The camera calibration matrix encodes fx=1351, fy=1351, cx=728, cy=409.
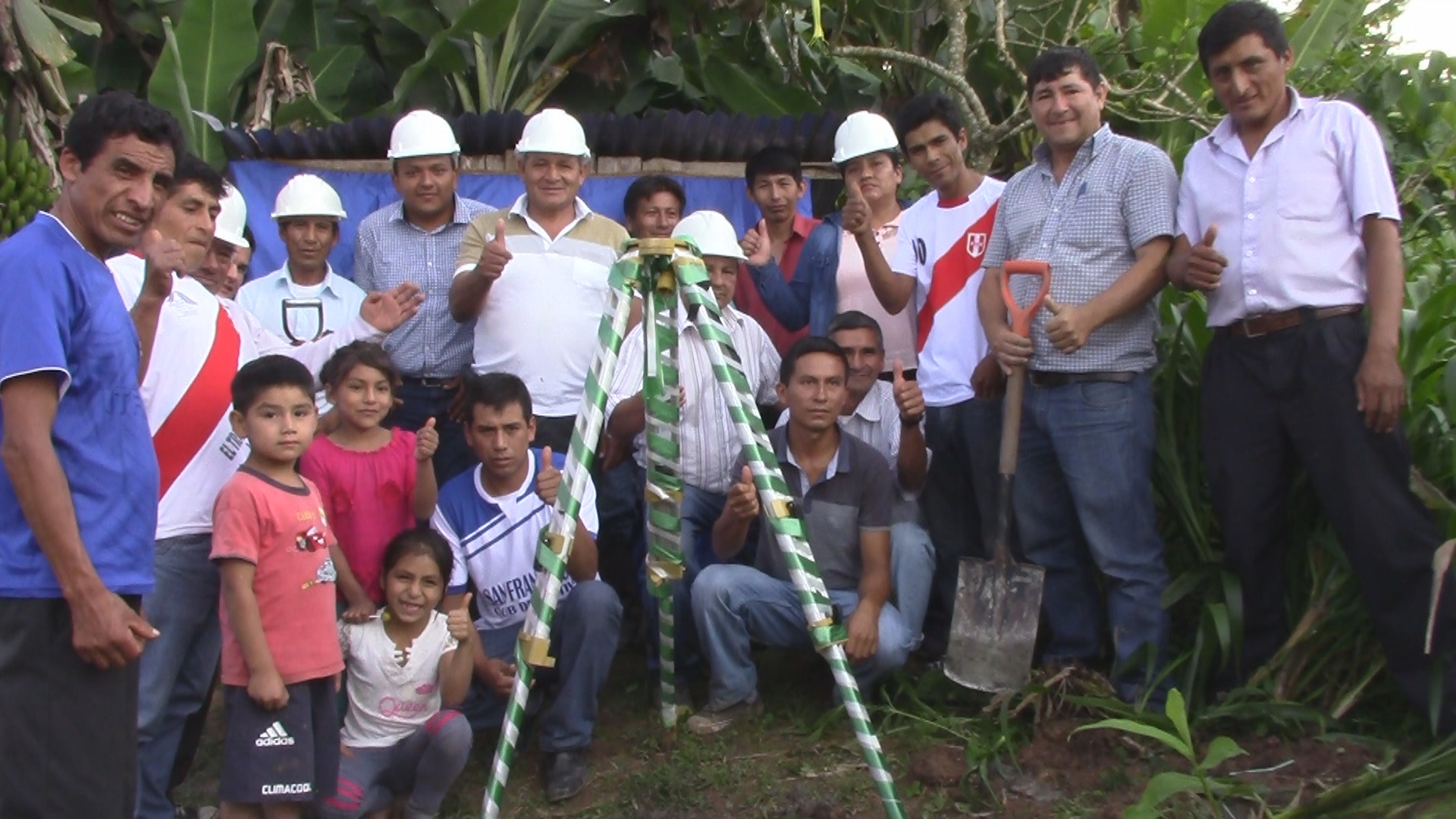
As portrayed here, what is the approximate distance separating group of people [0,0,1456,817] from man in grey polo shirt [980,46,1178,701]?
11 millimetres

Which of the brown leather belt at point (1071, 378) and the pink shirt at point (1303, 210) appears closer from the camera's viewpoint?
the pink shirt at point (1303, 210)

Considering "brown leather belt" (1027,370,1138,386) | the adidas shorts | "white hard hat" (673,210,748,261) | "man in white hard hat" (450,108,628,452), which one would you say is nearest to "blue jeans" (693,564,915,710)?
"man in white hard hat" (450,108,628,452)

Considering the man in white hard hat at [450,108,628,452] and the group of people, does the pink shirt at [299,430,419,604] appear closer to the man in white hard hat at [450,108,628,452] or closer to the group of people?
the group of people

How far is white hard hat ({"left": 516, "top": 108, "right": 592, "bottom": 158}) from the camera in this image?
5.18 meters

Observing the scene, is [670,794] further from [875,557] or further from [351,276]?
[351,276]

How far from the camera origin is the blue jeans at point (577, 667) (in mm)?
4449

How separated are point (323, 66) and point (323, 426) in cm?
436

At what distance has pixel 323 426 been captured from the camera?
4523 mm

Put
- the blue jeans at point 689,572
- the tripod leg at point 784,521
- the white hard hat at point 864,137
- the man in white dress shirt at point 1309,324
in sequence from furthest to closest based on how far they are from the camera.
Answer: the white hard hat at point 864,137
the blue jeans at point 689,572
the man in white dress shirt at point 1309,324
the tripod leg at point 784,521

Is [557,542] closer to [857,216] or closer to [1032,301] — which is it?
[857,216]

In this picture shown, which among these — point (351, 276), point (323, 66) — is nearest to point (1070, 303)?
point (351, 276)

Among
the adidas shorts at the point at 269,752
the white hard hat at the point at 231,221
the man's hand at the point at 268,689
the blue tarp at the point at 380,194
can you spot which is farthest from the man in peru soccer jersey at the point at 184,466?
the blue tarp at the point at 380,194

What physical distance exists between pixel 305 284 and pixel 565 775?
2157 millimetres

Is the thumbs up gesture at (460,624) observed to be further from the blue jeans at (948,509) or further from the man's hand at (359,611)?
the blue jeans at (948,509)
